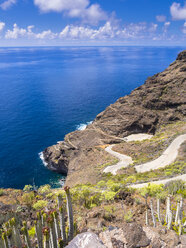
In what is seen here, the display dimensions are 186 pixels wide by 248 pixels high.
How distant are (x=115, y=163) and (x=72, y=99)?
8964cm

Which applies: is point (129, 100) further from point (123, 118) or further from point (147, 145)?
point (147, 145)

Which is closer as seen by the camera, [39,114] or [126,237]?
[126,237]

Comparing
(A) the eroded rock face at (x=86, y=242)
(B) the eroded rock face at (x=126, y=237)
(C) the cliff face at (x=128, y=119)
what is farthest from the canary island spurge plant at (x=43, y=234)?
(C) the cliff face at (x=128, y=119)

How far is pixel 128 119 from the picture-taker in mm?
78688

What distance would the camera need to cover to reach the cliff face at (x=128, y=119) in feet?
216

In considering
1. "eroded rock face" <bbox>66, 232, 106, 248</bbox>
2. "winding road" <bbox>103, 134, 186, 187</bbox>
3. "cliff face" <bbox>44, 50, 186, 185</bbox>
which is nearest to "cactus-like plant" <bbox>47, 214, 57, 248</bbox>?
"eroded rock face" <bbox>66, 232, 106, 248</bbox>

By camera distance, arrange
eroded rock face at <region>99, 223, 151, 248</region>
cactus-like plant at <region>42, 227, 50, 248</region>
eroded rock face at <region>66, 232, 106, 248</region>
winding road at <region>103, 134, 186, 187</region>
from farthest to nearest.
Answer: winding road at <region>103, 134, 186, 187</region>, eroded rock face at <region>99, 223, 151, 248</region>, eroded rock face at <region>66, 232, 106, 248</region>, cactus-like plant at <region>42, 227, 50, 248</region>

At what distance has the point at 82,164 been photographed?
56500 millimetres

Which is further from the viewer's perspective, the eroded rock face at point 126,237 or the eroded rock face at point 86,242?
the eroded rock face at point 126,237

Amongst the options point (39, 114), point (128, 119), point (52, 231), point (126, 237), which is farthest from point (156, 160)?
point (39, 114)

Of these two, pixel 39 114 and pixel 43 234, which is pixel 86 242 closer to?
pixel 43 234

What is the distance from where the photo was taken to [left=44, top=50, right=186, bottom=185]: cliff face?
65856mm

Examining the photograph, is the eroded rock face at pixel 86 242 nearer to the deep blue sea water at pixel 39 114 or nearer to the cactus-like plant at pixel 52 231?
the cactus-like plant at pixel 52 231

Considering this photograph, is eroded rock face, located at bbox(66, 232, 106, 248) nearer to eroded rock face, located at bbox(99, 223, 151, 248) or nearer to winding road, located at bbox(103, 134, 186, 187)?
Answer: eroded rock face, located at bbox(99, 223, 151, 248)
